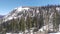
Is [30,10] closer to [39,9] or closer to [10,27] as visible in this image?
[39,9]

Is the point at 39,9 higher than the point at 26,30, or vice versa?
the point at 39,9

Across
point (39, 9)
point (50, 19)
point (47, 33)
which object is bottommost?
point (47, 33)

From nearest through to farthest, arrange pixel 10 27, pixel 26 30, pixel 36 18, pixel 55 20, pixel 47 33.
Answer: pixel 47 33
pixel 26 30
pixel 10 27
pixel 55 20
pixel 36 18

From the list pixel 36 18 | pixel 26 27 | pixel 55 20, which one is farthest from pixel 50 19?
pixel 26 27

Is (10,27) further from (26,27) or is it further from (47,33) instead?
(47,33)

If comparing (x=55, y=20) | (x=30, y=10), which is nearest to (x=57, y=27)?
(x=55, y=20)

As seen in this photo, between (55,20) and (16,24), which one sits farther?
(55,20)

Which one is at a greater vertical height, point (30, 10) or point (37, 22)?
point (30, 10)

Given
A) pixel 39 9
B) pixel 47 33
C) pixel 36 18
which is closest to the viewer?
pixel 47 33

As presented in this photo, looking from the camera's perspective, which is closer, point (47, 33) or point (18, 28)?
point (47, 33)
